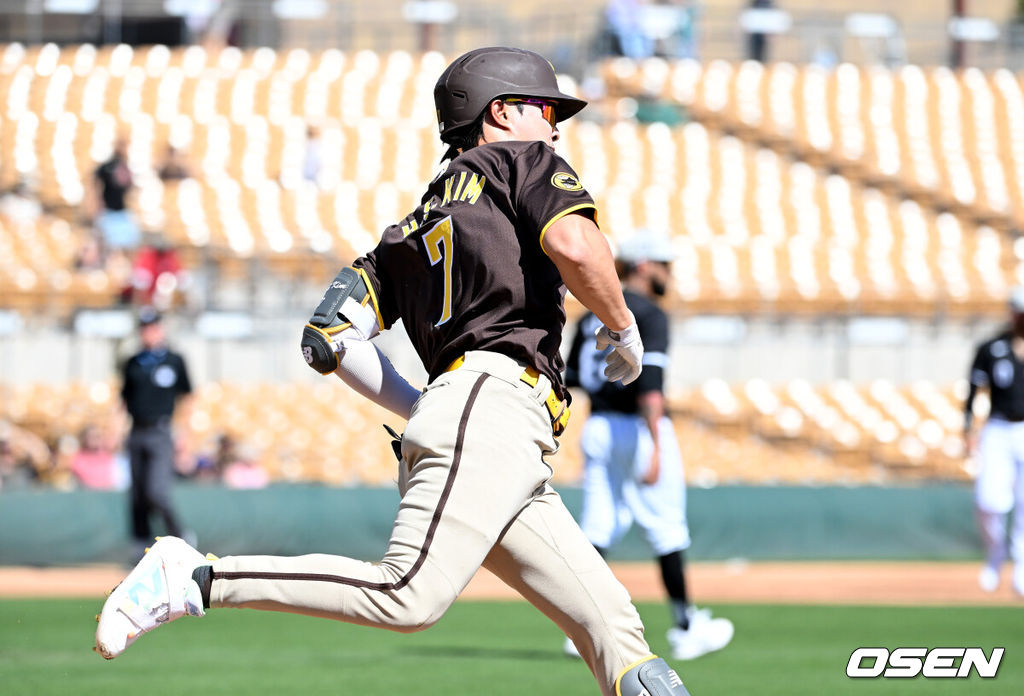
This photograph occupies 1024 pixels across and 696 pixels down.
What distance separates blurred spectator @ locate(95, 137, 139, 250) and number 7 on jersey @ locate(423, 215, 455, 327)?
43.4 feet

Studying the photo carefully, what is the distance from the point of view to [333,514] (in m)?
13.2

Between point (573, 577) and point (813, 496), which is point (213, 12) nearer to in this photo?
point (813, 496)

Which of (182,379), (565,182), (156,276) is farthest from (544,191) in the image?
(156,276)

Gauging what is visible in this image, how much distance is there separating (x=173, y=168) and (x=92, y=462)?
5717 millimetres

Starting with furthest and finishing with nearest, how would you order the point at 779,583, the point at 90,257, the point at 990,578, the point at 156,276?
1. the point at 90,257
2. the point at 156,276
3. the point at 779,583
4. the point at 990,578

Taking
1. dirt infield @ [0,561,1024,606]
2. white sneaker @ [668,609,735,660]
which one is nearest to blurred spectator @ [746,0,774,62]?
dirt infield @ [0,561,1024,606]

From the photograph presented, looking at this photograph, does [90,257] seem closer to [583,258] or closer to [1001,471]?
[1001,471]

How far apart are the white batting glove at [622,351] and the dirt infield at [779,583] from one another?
711 cm

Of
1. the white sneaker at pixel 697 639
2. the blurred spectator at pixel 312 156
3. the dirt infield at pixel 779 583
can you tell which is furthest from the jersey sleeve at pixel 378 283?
the blurred spectator at pixel 312 156

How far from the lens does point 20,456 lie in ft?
47.4

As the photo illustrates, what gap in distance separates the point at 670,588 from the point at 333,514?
6.07 meters

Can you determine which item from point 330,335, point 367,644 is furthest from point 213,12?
point 330,335

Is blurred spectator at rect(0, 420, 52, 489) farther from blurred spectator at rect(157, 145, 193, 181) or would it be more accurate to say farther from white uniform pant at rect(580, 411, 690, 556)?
white uniform pant at rect(580, 411, 690, 556)

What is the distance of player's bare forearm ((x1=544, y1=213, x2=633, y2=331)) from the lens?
12.3ft
